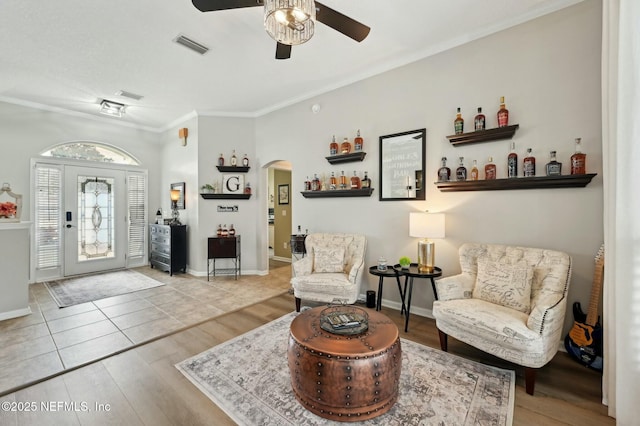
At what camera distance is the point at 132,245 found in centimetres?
598

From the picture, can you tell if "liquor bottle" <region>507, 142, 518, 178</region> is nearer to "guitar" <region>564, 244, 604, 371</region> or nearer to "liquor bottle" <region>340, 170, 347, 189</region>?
"guitar" <region>564, 244, 604, 371</region>

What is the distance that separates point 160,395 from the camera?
1922 millimetres

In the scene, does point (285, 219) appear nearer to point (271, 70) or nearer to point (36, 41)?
point (271, 70)

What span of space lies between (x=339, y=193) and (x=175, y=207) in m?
3.75

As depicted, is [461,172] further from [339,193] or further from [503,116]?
[339,193]

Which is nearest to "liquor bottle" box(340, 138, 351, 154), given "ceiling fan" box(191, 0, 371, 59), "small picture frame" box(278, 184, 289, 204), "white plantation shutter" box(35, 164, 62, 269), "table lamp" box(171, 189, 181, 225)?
"ceiling fan" box(191, 0, 371, 59)

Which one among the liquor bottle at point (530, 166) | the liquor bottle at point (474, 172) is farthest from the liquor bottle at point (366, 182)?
the liquor bottle at point (530, 166)

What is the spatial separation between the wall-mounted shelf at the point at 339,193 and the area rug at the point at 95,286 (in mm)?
3000

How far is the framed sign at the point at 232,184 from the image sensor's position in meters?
5.27

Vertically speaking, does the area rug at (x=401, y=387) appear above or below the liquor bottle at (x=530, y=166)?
below

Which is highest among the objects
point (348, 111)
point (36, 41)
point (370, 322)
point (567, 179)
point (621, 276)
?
point (36, 41)

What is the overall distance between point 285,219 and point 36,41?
5000 mm

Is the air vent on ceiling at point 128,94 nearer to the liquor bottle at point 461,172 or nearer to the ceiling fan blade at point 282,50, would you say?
the ceiling fan blade at point 282,50

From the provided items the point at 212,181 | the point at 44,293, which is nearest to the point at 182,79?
the point at 212,181
